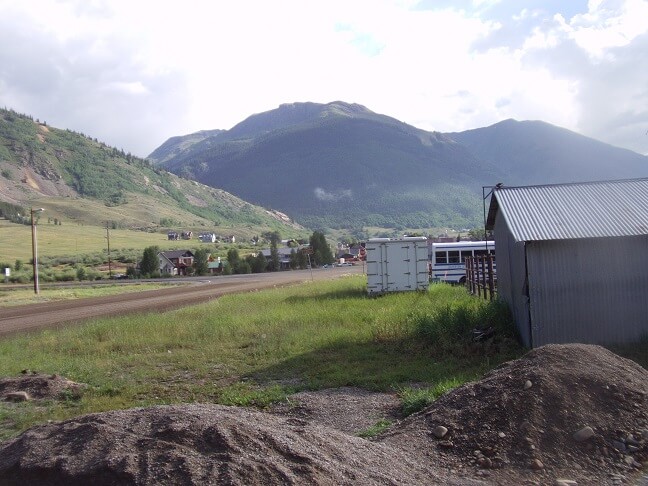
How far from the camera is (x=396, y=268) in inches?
1143

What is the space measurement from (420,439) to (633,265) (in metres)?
8.03

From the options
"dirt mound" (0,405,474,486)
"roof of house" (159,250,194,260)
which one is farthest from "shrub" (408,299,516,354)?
"roof of house" (159,250,194,260)

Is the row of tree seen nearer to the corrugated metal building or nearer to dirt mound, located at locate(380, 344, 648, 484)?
the corrugated metal building

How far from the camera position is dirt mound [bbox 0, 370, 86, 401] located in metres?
10.5

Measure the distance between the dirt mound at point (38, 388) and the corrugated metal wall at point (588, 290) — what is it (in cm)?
849

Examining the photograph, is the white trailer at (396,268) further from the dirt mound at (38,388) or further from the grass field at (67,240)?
the grass field at (67,240)

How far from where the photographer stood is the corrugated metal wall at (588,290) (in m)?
12.4

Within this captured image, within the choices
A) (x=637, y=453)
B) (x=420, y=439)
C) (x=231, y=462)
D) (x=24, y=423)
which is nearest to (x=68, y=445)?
(x=231, y=462)

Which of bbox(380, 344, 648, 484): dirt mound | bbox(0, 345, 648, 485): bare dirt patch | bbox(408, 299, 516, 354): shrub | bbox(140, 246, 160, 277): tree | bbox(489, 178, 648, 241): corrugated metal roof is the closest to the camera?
bbox(0, 345, 648, 485): bare dirt patch

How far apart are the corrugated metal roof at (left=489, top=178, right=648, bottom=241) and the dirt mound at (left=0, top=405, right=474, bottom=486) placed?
788 centimetres

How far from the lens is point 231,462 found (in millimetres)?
4805

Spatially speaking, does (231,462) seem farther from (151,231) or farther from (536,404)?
(151,231)

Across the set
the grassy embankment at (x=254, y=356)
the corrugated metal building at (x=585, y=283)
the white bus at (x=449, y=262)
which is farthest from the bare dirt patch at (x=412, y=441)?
the white bus at (x=449, y=262)

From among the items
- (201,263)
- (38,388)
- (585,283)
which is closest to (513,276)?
(585,283)
